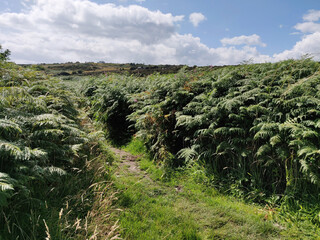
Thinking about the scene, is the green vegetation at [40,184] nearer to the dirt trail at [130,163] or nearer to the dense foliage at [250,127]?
the dirt trail at [130,163]

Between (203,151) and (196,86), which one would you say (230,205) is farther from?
(196,86)

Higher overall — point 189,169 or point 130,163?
point 189,169

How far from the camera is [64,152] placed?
12.6ft

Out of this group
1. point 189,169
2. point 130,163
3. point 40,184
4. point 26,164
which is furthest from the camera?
point 130,163

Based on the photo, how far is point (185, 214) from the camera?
13.0 ft

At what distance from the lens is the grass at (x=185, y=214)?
341 centimetres

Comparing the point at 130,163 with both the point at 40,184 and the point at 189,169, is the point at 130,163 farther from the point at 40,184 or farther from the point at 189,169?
the point at 40,184

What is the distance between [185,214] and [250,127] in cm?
244

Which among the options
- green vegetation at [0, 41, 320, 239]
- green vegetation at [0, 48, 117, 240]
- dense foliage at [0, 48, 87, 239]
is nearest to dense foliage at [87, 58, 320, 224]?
green vegetation at [0, 41, 320, 239]

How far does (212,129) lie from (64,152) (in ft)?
10.9

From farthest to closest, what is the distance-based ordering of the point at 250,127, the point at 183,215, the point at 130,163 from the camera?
the point at 130,163 → the point at 250,127 → the point at 183,215

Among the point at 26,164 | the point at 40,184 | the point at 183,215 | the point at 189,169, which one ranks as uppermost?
the point at 26,164

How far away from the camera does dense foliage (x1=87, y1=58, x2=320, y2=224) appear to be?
4.04 meters

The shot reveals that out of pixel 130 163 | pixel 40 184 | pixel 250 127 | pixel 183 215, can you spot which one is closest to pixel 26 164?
pixel 40 184
